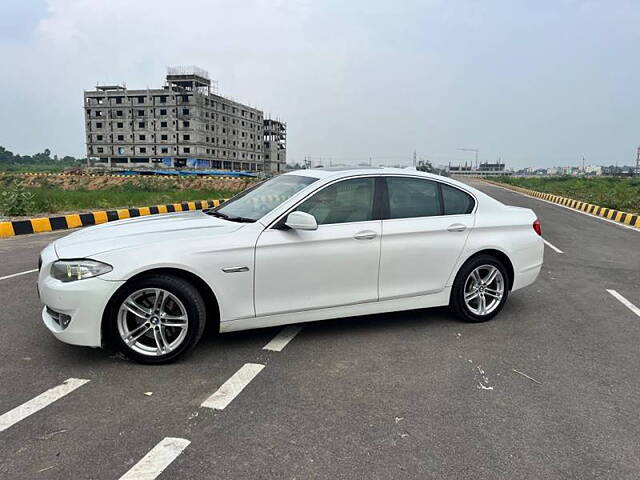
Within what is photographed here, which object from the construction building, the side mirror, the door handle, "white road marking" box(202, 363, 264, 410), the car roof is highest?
the construction building

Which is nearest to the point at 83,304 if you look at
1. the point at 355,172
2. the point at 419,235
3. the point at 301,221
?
the point at 301,221

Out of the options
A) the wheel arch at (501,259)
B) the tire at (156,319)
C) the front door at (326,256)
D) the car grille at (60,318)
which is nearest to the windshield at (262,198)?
the front door at (326,256)

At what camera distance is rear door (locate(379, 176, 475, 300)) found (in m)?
4.47

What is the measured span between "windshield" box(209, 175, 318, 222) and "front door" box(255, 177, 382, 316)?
289 mm

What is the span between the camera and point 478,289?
197 inches

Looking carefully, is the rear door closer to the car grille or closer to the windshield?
the windshield

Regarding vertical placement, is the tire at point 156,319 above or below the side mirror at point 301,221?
below

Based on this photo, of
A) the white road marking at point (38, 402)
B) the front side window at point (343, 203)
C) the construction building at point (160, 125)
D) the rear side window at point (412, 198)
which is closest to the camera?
the white road marking at point (38, 402)

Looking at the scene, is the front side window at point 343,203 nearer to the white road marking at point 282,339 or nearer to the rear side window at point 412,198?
the rear side window at point 412,198

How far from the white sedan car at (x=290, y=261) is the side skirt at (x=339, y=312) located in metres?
0.01

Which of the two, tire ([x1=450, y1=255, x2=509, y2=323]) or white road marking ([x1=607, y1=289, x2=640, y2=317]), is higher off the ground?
tire ([x1=450, y1=255, x2=509, y2=323])

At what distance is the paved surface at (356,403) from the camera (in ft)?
8.47

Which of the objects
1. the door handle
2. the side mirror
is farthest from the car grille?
the door handle

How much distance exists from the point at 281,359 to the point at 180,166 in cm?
9451
